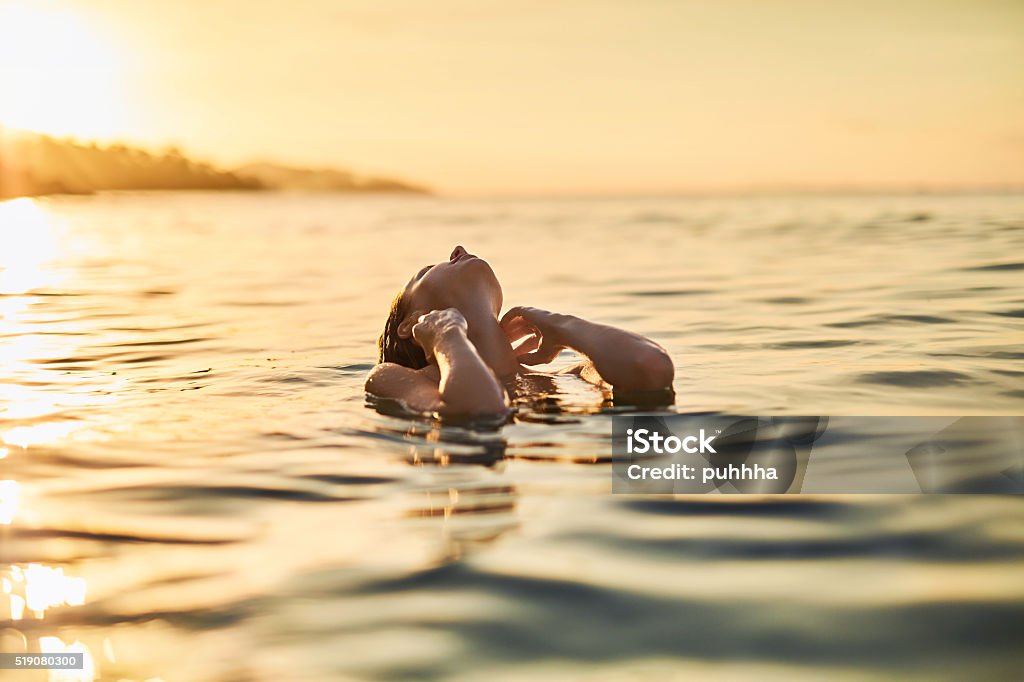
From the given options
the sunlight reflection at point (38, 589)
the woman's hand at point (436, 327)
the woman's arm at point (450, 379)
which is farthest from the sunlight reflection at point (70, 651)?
the woman's hand at point (436, 327)

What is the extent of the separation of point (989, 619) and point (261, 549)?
2.33m

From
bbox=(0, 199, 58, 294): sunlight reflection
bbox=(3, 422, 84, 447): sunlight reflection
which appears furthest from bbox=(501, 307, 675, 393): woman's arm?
bbox=(0, 199, 58, 294): sunlight reflection

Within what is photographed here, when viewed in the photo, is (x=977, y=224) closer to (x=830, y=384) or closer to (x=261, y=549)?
(x=830, y=384)

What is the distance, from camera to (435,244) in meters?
22.5

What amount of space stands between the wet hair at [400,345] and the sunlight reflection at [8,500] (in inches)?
83.3

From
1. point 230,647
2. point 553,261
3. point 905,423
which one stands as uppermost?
point 553,261

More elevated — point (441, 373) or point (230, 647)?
point (441, 373)

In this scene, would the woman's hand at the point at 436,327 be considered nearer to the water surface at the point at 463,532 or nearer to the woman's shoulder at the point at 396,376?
the woman's shoulder at the point at 396,376

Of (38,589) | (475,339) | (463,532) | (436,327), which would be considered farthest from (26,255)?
(463,532)

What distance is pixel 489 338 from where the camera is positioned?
530 centimetres

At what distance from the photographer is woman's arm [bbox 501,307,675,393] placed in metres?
5.13

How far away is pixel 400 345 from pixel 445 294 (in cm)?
46

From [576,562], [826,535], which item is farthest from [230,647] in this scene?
[826,535]

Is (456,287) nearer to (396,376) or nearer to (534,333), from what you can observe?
(396,376)
